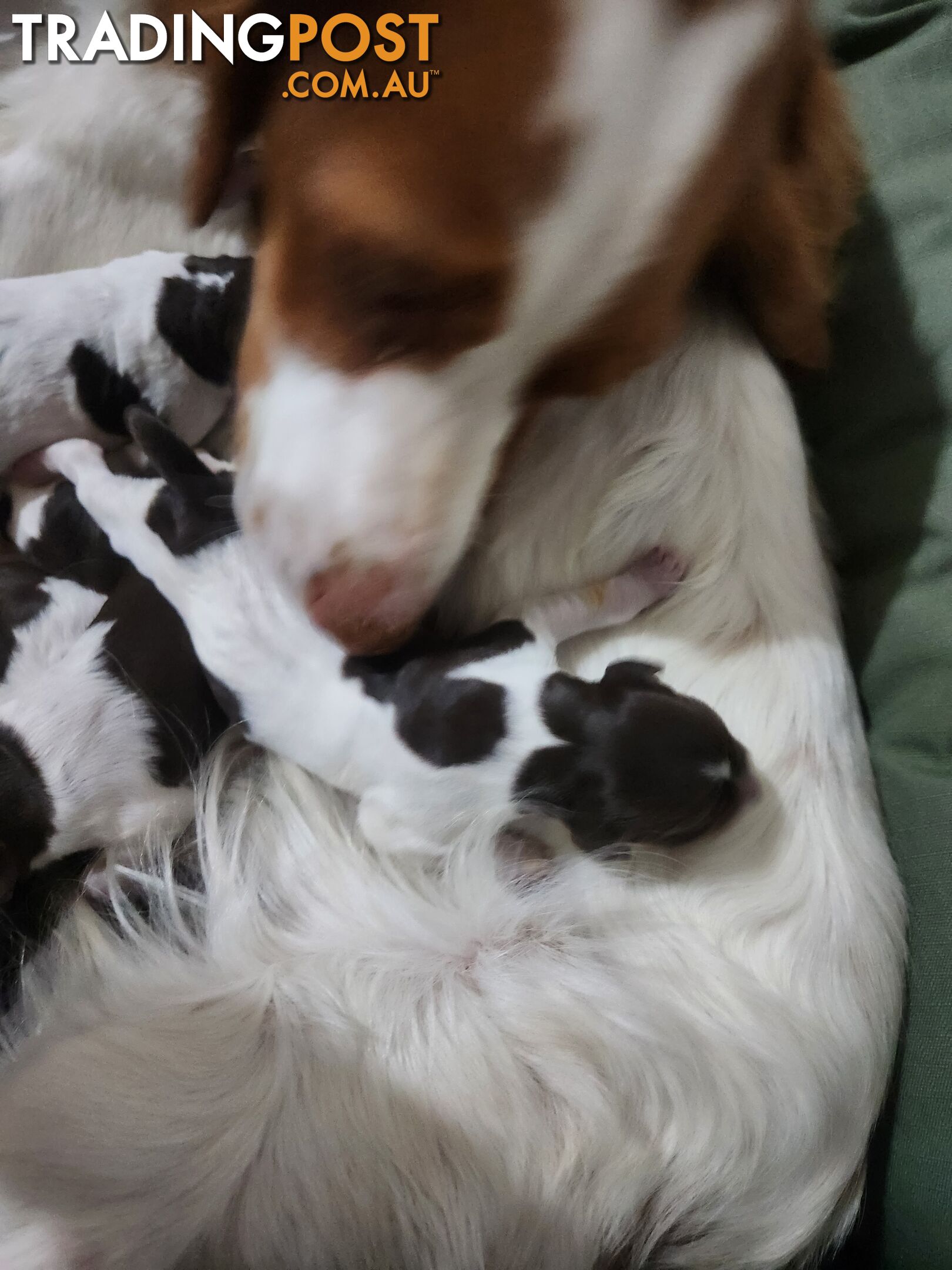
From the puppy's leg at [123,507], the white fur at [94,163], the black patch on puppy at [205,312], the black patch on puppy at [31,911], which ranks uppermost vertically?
the white fur at [94,163]

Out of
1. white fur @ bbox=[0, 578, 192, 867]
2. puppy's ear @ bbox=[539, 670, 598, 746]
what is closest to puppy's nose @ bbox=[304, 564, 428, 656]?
puppy's ear @ bbox=[539, 670, 598, 746]

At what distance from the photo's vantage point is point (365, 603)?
0.81 meters

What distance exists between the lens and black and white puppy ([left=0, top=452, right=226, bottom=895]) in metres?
0.94

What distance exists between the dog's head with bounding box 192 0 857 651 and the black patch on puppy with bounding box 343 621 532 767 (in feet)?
0.31

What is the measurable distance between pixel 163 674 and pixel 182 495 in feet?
0.59

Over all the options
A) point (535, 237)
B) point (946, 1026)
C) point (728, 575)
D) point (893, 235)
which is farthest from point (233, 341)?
point (946, 1026)

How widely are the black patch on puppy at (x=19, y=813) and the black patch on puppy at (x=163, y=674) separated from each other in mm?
104

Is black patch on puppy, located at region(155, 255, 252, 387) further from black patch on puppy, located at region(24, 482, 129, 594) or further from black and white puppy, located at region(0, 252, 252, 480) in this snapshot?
black patch on puppy, located at region(24, 482, 129, 594)

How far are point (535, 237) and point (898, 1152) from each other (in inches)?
31.2

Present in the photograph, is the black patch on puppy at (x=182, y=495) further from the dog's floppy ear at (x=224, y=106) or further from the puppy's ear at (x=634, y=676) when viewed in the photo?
the puppy's ear at (x=634, y=676)

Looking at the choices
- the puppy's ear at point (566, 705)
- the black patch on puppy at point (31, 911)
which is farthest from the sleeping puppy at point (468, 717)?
the black patch on puppy at point (31, 911)

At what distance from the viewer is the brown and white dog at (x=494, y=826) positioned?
72 cm

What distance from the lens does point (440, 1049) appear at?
80 centimetres

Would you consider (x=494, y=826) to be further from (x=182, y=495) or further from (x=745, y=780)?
(x=182, y=495)
